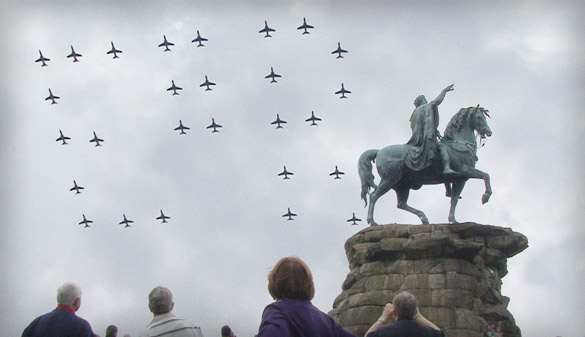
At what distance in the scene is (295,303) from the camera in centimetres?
750

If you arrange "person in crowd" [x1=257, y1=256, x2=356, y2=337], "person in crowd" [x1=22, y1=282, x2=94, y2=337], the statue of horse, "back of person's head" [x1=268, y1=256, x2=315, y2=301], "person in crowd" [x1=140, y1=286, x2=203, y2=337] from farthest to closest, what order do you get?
the statue of horse < "person in crowd" [x1=22, y1=282, x2=94, y2=337] < "person in crowd" [x1=140, y1=286, x2=203, y2=337] < "back of person's head" [x1=268, y1=256, x2=315, y2=301] < "person in crowd" [x1=257, y1=256, x2=356, y2=337]

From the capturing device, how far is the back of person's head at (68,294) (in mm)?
9281

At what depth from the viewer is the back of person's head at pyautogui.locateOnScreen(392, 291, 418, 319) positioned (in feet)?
28.5

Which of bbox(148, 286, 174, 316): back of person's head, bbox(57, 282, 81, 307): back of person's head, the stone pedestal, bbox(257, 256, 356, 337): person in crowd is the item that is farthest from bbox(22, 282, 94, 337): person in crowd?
the stone pedestal

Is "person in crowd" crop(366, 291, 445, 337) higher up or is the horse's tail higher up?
the horse's tail

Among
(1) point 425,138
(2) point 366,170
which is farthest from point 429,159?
(2) point 366,170

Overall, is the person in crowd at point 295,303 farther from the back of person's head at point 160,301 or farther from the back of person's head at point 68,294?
the back of person's head at point 68,294

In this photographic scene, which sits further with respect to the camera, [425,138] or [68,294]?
[425,138]

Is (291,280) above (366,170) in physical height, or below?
below

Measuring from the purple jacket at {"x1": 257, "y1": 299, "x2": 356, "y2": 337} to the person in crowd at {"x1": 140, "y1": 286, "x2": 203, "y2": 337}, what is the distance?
149cm

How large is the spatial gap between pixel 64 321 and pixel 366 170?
15279 millimetres

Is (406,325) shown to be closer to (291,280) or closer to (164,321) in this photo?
(291,280)

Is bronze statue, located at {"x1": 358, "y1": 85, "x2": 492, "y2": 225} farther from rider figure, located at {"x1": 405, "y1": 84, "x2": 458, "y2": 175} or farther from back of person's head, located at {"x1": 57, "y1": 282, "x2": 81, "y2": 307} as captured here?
back of person's head, located at {"x1": 57, "y1": 282, "x2": 81, "y2": 307}

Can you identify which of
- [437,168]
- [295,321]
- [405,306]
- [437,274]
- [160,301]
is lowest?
[295,321]
